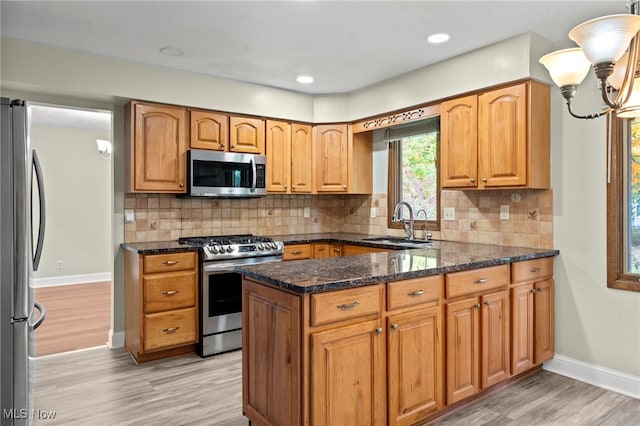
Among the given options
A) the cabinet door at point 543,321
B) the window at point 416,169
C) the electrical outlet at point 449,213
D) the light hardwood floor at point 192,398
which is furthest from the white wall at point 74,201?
the cabinet door at point 543,321

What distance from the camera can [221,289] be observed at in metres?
3.64

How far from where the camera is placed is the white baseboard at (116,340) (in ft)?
12.3

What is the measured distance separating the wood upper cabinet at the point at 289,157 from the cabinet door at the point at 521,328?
239cm

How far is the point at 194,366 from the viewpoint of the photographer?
3.33 m

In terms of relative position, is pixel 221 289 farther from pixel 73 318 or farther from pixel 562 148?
pixel 562 148

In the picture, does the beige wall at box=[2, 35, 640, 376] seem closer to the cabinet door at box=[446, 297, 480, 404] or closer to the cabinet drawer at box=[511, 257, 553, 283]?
the cabinet drawer at box=[511, 257, 553, 283]

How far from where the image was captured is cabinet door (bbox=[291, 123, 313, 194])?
4469 mm

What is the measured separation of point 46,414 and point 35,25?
2524 mm

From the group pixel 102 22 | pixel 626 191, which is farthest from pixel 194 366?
pixel 626 191

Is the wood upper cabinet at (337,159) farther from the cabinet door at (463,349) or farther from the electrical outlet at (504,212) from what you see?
the cabinet door at (463,349)

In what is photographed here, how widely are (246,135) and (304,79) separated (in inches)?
31.0

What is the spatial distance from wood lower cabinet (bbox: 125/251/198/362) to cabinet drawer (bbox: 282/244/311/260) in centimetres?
92

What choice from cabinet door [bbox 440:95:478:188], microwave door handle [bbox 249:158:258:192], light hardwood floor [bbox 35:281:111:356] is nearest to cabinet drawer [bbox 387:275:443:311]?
cabinet door [bbox 440:95:478:188]

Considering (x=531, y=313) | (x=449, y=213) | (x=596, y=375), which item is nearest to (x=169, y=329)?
(x=449, y=213)
